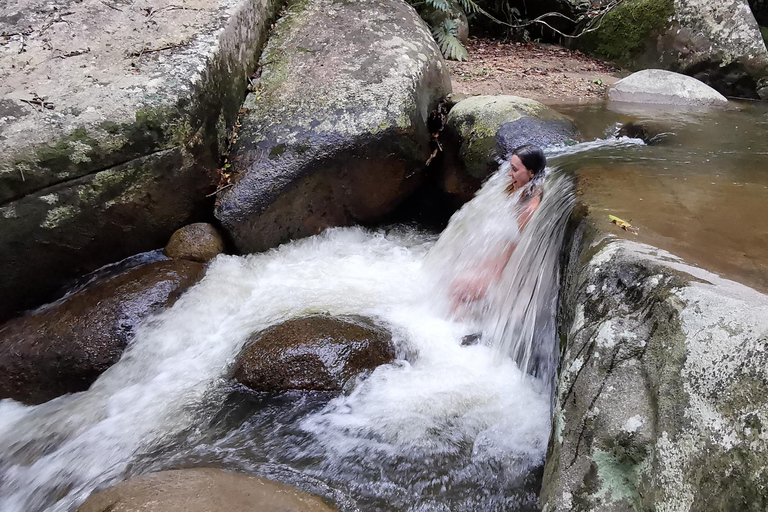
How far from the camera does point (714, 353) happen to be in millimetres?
1552

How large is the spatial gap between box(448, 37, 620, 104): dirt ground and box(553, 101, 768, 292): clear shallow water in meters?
1.50

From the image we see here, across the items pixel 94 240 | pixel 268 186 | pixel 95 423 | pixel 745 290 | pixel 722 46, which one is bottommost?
pixel 95 423

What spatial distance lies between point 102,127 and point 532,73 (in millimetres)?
7250

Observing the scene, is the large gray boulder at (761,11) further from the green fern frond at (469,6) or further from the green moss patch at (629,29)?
the green fern frond at (469,6)

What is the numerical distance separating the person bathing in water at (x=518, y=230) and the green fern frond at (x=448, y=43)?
553cm

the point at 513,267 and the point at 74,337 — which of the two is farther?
the point at 513,267

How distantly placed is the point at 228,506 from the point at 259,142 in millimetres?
3598

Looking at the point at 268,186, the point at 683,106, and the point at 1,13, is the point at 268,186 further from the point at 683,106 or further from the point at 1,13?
the point at 683,106

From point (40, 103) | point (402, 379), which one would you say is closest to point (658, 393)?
point (402, 379)

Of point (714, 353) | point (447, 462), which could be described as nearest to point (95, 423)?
point (447, 462)

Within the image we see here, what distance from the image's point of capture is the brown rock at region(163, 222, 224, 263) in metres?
4.32

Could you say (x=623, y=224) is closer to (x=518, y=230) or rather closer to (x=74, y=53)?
(x=518, y=230)

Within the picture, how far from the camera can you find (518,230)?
12.6ft

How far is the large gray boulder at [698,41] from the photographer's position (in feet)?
24.3
